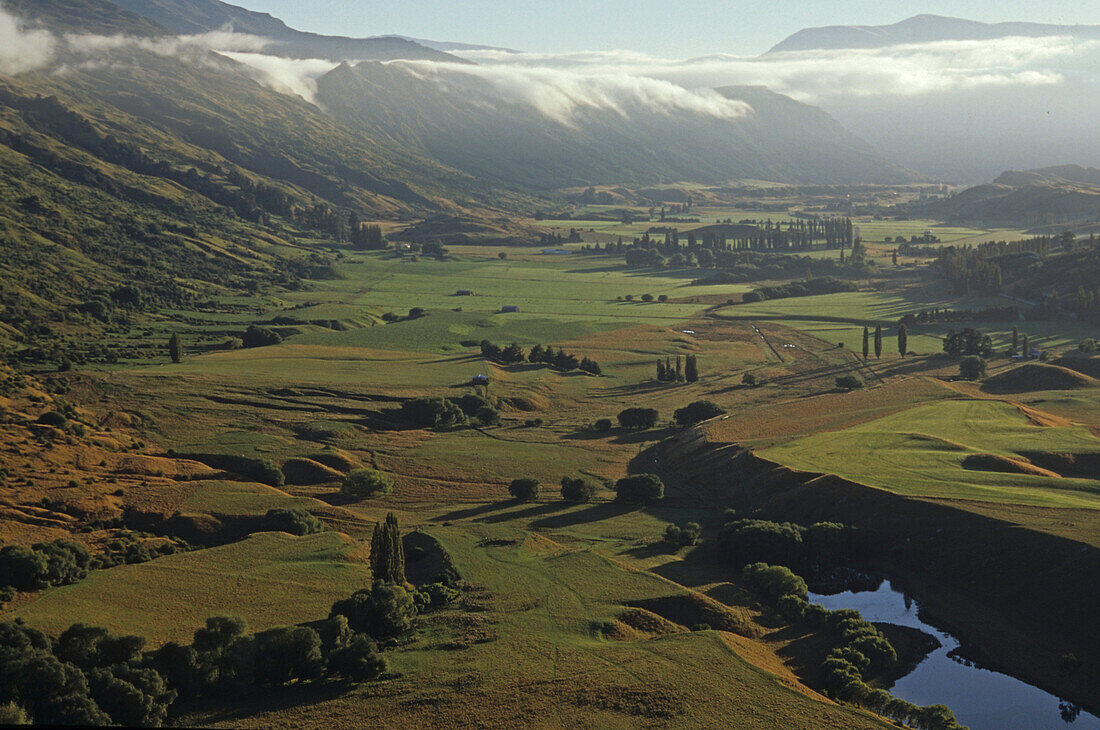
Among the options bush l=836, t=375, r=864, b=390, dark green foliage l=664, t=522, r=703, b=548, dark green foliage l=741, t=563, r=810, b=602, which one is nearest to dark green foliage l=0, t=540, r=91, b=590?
dark green foliage l=664, t=522, r=703, b=548

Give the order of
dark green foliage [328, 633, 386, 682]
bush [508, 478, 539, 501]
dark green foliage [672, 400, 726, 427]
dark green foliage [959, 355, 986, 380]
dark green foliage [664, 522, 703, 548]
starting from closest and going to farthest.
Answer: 1. dark green foliage [328, 633, 386, 682]
2. dark green foliage [664, 522, 703, 548]
3. bush [508, 478, 539, 501]
4. dark green foliage [672, 400, 726, 427]
5. dark green foliage [959, 355, 986, 380]

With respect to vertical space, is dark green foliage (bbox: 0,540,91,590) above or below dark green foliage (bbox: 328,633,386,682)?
above

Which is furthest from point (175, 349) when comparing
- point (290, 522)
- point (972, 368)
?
point (972, 368)

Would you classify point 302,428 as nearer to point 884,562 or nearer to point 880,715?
point 884,562

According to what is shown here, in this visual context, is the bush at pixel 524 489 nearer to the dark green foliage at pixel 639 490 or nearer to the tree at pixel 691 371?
the dark green foliage at pixel 639 490

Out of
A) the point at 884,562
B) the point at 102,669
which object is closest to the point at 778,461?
the point at 884,562

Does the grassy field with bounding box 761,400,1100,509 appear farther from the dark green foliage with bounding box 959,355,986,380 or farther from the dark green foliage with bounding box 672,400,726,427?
the dark green foliage with bounding box 959,355,986,380

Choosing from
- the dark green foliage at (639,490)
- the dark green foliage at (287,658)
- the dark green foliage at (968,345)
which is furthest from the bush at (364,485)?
the dark green foliage at (968,345)
